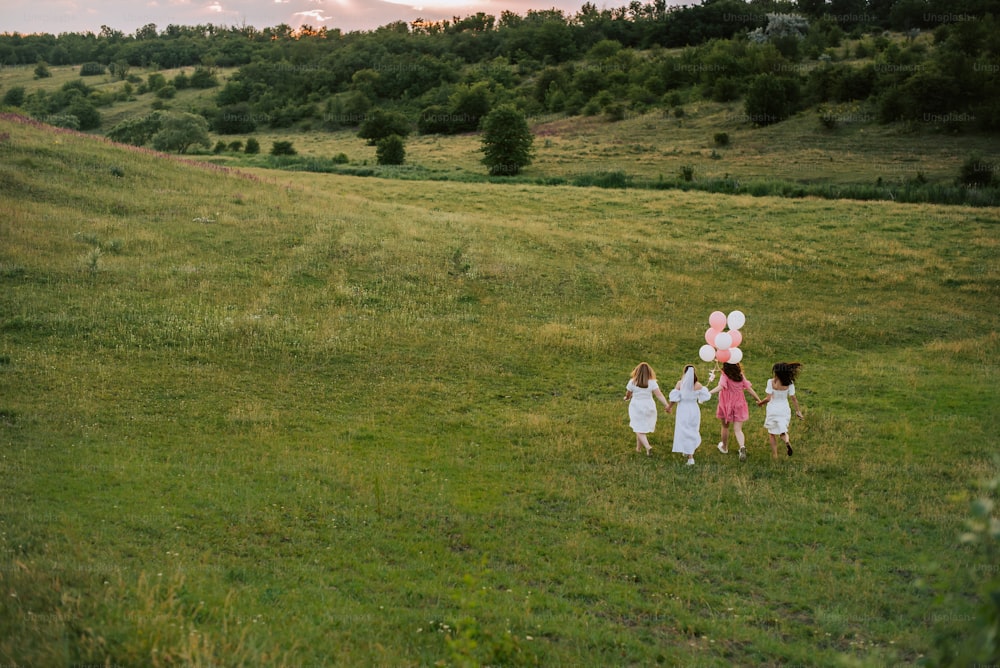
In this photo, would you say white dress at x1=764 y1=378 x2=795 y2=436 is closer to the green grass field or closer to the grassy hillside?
the green grass field

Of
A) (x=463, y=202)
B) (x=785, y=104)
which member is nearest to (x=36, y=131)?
(x=463, y=202)

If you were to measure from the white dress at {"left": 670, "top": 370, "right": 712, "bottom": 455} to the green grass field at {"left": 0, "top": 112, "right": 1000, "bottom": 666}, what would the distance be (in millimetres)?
629

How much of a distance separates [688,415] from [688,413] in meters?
0.04

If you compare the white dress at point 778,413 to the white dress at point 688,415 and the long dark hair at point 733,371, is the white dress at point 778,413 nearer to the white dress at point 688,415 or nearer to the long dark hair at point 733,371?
the long dark hair at point 733,371

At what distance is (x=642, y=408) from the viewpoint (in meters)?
15.3

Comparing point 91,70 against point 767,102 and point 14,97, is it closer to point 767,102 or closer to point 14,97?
point 14,97

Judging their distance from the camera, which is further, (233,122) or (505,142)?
(233,122)

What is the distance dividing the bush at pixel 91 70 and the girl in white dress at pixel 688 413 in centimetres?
15482

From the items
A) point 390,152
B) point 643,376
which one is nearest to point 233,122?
A: point 390,152

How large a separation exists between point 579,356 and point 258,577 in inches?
576

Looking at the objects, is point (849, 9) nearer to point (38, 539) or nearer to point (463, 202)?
point (463, 202)

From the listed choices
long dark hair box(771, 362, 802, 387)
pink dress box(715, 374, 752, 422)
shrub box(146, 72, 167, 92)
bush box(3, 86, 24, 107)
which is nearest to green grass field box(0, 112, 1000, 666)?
pink dress box(715, 374, 752, 422)

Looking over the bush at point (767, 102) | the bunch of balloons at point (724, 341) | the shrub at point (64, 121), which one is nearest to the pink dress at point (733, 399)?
Result: the bunch of balloons at point (724, 341)

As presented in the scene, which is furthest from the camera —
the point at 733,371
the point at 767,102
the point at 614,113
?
the point at 614,113
